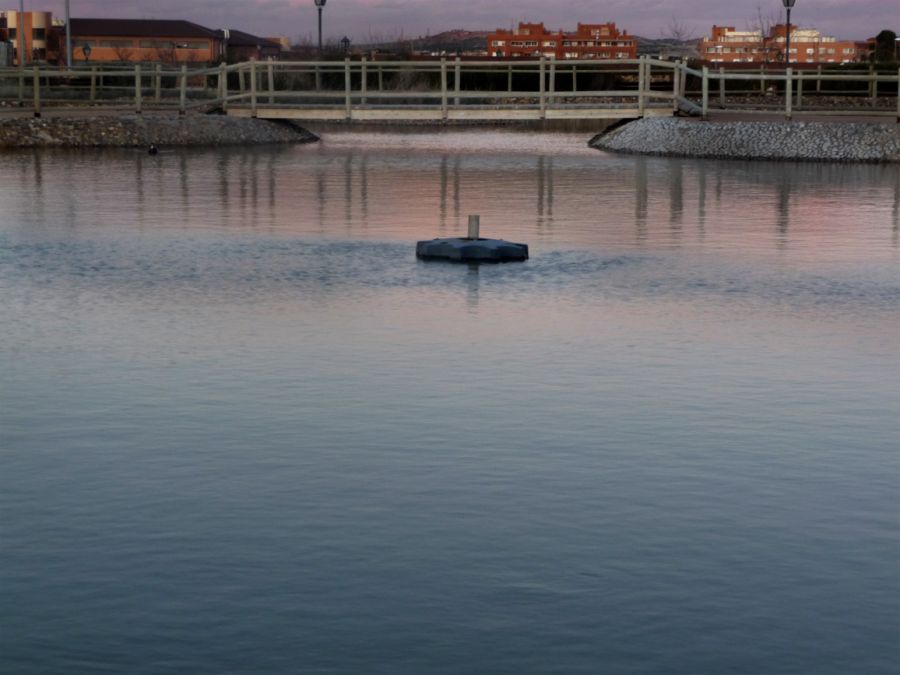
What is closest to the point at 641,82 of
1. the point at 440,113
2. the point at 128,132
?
the point at 440,113

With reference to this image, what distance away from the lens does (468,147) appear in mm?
43281

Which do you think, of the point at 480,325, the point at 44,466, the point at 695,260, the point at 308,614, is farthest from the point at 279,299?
the point at 308,614

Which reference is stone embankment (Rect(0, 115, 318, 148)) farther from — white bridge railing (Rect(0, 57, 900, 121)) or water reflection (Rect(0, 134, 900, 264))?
water reflection (Rect(0, 134, 900, 264))

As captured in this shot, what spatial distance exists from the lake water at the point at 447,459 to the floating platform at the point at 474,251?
0.87ft

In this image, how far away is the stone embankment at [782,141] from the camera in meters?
37.0

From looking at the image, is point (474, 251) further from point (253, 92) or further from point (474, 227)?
point (253, 92)

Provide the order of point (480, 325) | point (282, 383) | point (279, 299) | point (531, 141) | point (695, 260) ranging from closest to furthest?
point (282, 383)
point (480, 325)
point (279, 299)
point (695, 260)
point (531, 141)

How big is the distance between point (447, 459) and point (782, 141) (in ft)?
101

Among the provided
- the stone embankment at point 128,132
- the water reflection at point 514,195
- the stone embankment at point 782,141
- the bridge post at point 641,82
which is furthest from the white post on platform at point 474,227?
the bridge post at point 641,82

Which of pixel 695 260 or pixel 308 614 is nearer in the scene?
pixel 308 614

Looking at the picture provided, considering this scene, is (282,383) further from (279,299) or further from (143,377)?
(279,299)

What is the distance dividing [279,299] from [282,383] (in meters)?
3.89

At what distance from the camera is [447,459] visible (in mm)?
8367

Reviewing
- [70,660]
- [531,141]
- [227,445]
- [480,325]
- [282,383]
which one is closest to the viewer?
[70,660]
